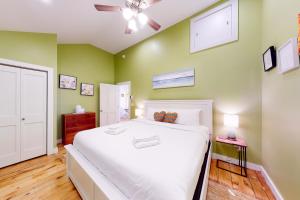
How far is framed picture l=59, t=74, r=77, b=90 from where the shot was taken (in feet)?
11.9

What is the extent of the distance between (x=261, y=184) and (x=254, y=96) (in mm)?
1433

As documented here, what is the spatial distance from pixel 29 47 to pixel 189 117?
12.3 ft

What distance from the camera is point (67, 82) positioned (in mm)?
3748

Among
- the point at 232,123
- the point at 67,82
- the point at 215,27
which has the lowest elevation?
the point at 232,123

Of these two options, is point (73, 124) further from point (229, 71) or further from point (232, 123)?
point (229, 71)

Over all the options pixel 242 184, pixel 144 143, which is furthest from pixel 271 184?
pixel 144 143

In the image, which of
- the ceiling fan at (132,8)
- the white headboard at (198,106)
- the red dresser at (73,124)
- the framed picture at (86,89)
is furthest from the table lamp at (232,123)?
the framed picture at (86,89)

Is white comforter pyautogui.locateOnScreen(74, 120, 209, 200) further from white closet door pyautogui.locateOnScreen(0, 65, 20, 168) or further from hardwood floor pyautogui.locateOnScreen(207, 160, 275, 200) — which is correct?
white closet door pyautogui.locateOnScreen(0, 65, 20, 168)

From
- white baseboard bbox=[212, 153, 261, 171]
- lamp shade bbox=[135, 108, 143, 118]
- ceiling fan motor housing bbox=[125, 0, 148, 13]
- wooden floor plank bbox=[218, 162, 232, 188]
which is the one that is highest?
ceiling fan motor housing bbox=[125, 0, 148, 13]

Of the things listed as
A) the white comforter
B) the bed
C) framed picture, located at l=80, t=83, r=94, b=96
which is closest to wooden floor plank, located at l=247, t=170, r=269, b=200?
the bed

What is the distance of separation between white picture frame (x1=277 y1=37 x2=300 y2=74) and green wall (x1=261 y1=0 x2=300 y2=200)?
74 millimetres

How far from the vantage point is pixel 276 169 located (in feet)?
5.20

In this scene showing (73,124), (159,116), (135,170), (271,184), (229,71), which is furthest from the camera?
(73,124)

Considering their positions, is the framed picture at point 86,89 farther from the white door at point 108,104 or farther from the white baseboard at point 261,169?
the white baseboard at point 261,169
